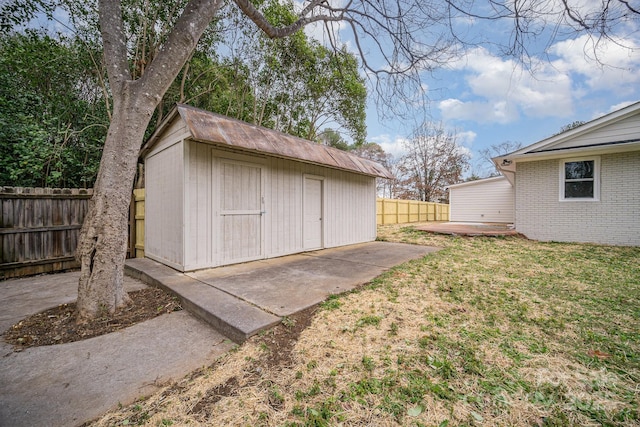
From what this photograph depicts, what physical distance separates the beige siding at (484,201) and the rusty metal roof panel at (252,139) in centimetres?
1292

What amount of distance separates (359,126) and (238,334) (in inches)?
505

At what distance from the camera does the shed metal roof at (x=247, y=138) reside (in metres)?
4.16

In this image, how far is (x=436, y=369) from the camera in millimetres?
1884

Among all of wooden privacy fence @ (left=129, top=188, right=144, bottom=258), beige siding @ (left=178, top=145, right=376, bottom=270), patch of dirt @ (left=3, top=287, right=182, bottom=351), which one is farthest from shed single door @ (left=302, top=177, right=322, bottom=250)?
wooden privacy fence @ (left=129, top=188, right=144, bottom=258)

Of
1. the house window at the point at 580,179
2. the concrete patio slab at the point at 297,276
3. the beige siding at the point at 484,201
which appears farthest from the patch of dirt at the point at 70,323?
the beige siding at the point at 484,201

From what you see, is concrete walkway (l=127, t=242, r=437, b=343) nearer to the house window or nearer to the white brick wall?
the white brick wall

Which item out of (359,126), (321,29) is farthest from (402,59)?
(359,126)

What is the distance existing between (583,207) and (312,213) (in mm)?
8370

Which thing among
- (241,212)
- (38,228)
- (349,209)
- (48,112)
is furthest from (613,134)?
(48,112)

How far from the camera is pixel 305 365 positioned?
197 centimetres

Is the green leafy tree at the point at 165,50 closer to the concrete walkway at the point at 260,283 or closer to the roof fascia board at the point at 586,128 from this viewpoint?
the concrete walkway at the point at 260,283

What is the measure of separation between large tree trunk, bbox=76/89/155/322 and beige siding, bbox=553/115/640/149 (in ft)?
37.5

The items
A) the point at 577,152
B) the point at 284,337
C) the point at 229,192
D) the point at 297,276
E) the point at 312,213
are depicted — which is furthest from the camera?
the point at 577,152

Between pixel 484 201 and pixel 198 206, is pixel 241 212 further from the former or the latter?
pixel 484 201
